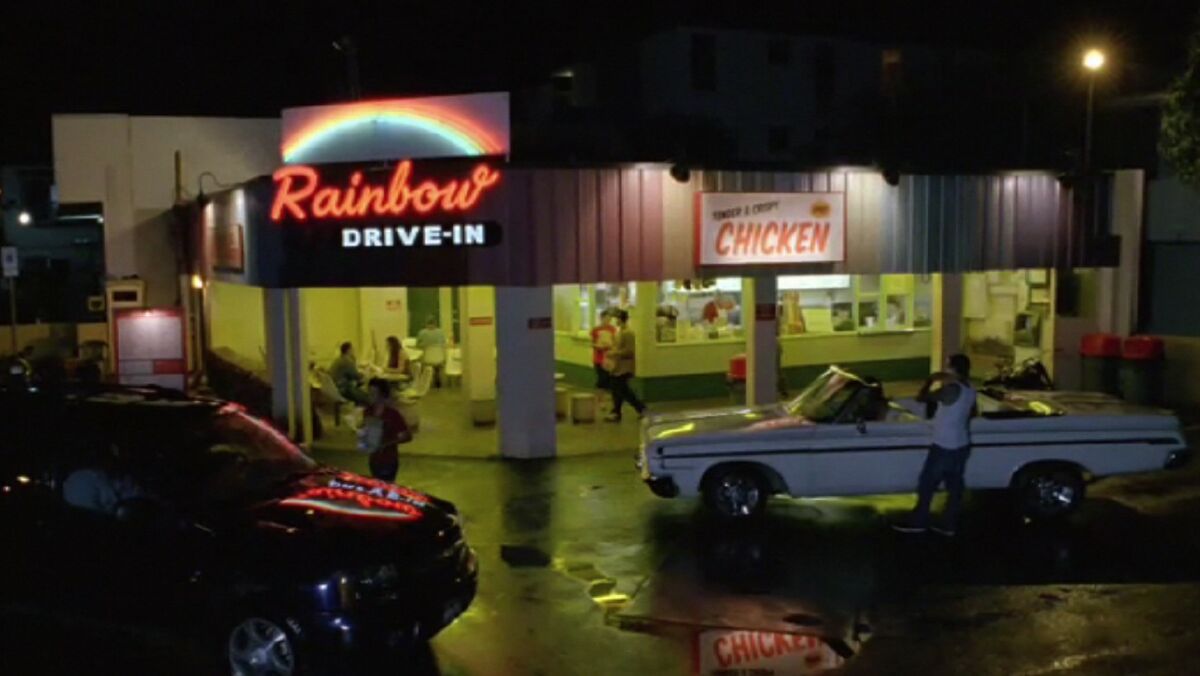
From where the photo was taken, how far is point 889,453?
1145 cm

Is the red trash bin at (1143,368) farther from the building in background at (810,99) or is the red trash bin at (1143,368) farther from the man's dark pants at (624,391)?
the building in background at (810,99)

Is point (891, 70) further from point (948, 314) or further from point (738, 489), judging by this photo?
point (738, 489)

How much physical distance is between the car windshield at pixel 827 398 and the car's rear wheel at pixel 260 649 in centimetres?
617

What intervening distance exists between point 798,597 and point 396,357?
12054mm

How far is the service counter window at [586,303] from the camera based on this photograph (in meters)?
20.2

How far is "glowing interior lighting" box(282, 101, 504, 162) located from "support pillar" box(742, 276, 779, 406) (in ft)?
14.6

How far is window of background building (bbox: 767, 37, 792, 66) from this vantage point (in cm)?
3694

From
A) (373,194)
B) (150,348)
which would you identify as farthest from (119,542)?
(150,348)

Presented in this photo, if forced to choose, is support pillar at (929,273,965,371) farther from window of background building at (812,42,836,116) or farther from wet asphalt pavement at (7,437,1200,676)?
window of background building at (812,42,836,116)

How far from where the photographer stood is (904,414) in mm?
11578

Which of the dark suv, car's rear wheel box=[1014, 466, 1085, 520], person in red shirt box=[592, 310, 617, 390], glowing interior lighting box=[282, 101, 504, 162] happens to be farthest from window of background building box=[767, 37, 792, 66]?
the dark suv

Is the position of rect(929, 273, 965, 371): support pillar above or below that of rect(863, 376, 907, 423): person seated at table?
above

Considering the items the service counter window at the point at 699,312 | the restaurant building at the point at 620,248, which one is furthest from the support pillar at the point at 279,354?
the service counter window at the point at 699,312

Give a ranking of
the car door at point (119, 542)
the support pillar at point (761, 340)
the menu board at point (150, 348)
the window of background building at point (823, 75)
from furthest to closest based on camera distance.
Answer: the window of background building at point (823, 75) < the menu board at point (150, 348) < the support pillar at point (761, 340) < the car door at point (119, 542)
